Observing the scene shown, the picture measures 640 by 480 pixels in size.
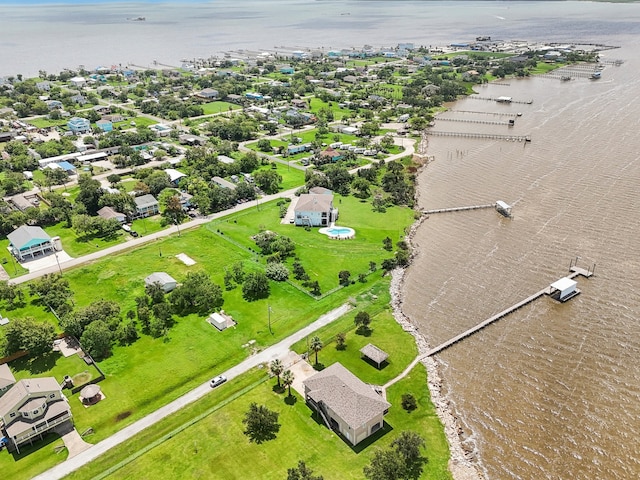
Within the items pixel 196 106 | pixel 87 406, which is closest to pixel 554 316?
pixel 87 406

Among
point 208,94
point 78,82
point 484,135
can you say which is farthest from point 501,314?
point 78,82

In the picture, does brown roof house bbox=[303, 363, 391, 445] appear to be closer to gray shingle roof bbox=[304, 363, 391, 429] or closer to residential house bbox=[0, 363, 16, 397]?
gray shingle roof bbox=[304, 363, 391, 429]

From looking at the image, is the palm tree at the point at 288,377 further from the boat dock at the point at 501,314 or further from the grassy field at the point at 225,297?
the boat dock at the point at 501,314

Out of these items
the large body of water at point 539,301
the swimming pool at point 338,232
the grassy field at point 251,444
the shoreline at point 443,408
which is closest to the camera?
the grassy field at point 251,444

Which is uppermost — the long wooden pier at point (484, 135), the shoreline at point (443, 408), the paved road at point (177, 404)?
the long wooden pier at point (484, 135)

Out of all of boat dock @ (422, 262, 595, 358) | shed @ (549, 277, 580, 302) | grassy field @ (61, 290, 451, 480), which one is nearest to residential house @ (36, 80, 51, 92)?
grassy field @ (61, 290, 451, 480)

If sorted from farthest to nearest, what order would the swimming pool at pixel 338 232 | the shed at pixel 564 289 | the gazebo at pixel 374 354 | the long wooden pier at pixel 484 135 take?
the long wooden pier at pixel 484 135, the swimming pool at pixel 338 232, the shed at pixel 564 289, the gazebo at pixel 374 354

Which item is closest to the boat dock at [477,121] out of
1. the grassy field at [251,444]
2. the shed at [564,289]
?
the shed at [564,289]
